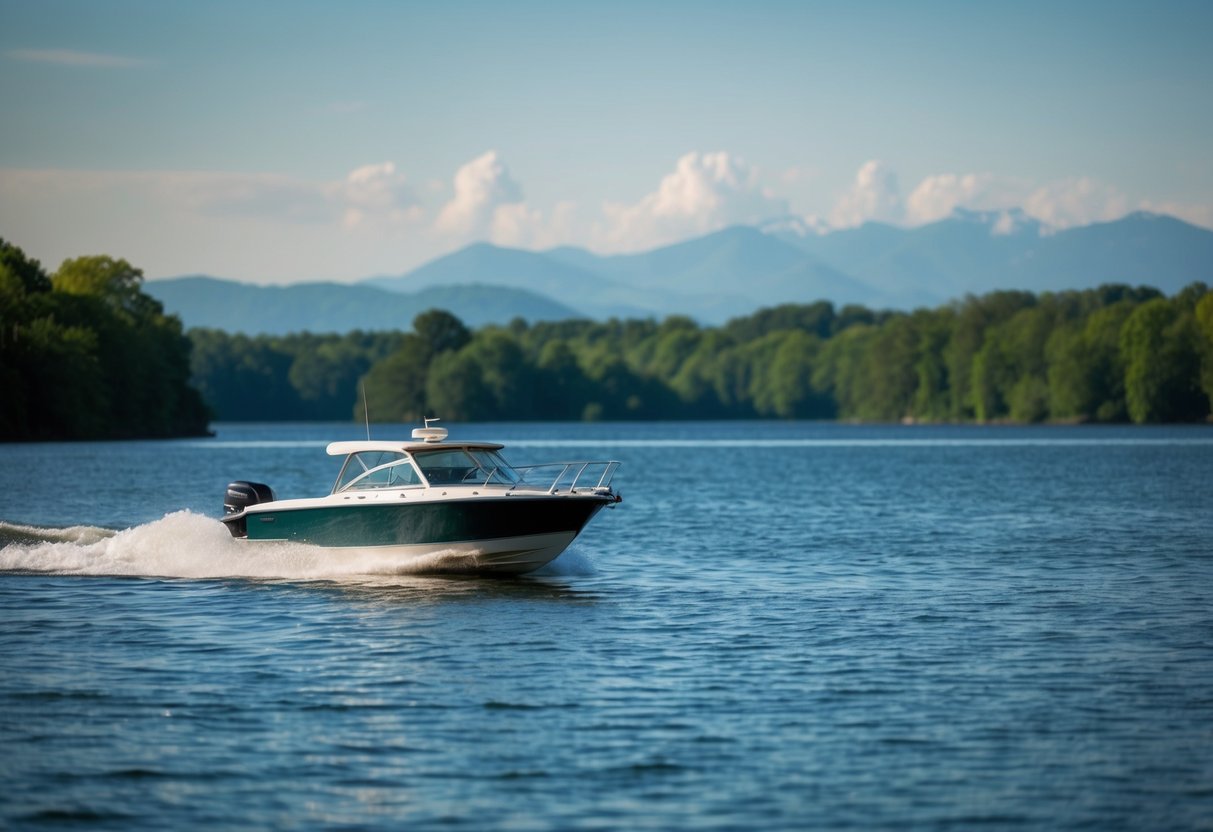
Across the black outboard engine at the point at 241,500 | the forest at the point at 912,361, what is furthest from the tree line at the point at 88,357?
the black outboard engine at the point at 241,500

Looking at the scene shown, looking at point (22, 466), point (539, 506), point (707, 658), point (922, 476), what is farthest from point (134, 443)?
point (707, 658)

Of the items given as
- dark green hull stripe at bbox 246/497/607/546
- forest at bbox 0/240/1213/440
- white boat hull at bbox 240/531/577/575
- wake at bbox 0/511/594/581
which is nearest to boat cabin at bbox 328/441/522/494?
dark green hull stripe at bbox 246/497/607/546

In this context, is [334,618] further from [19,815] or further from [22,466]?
[22,466]

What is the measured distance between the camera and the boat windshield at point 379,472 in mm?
28438

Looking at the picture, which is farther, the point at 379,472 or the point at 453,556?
the point at 379,472

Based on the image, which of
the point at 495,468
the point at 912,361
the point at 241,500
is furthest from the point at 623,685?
the point at 912,361

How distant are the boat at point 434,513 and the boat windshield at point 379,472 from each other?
0.02m

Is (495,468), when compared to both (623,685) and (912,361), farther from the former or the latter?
(912,361)

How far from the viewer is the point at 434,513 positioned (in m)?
27.9

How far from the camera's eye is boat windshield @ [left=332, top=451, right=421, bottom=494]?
28.4 metres

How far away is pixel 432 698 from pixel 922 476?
5858 cm

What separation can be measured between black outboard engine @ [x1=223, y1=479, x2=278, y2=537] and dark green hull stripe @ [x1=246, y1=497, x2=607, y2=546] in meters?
1.06

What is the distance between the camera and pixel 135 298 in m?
138

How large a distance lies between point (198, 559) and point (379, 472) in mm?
4807
